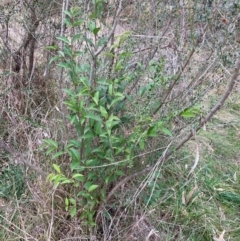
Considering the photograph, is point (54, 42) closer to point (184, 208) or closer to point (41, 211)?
point (41, 211)

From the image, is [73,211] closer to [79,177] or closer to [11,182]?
[79,177]

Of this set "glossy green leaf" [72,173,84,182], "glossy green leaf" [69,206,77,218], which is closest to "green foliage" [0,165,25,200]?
"glossy green leaf" [69,206,77,218]

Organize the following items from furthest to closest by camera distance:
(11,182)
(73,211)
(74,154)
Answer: (11,182)
(73,211)
(74,154)

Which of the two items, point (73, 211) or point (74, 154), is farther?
point (73, 211)

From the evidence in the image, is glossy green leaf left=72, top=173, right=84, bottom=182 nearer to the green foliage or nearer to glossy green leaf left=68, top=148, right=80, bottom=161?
glossy green leaf left=68, top=148, right=80, bottom=161

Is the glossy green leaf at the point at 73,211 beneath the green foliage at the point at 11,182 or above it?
above

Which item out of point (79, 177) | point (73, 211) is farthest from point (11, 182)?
point (79, 177)

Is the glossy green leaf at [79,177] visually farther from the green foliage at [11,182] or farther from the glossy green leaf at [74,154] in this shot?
the green foliage at [11,182]

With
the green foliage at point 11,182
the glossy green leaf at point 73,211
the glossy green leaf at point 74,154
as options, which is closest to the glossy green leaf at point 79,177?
the glossy green leaf at point 74,154

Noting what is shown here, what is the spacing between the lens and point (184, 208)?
2.90m

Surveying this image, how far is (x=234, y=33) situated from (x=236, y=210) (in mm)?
1537

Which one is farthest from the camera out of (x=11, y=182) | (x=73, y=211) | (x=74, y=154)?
(x=11, y=182)

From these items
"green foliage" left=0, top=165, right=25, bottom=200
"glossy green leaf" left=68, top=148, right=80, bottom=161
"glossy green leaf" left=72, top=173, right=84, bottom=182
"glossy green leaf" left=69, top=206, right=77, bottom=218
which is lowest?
"green foliage" left=0, top=165, right=25, bottom=200

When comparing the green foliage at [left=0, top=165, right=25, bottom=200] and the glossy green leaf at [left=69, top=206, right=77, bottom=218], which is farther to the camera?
the green foliage at [left=0, top=165, right=25, bottom=200]
